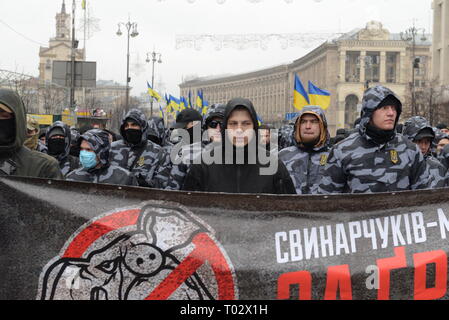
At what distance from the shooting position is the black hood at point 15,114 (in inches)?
164

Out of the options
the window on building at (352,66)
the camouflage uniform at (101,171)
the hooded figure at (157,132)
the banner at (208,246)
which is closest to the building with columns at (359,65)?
the window on building at (352,66)

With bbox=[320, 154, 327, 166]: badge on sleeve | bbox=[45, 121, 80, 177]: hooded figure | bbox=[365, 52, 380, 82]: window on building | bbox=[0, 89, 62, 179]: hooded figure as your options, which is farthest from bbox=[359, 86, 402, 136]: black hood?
bbox=[365, 52, 380, 82]: window on building

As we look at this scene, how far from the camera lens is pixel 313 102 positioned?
42.3 feet

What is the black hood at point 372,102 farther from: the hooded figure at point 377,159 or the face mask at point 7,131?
the face mask at point 7,131

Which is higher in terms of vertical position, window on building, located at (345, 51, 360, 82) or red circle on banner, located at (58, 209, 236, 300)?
window on building, located at (345, 51, 360, 82)

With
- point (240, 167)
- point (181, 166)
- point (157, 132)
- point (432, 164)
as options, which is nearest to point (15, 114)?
point (240, 167)

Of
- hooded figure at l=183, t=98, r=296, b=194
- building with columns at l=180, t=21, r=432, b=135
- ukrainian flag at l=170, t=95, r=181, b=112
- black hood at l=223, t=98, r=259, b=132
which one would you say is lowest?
hooded figure at l=183, t=98, r=296, b=194

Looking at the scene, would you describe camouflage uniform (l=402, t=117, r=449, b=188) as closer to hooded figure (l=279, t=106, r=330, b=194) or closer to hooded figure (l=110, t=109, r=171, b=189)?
hooded figure (l=279, t=106, r=330, b=194)

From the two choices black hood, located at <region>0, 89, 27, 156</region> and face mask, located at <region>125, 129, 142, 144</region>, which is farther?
face mask, located at <region>125, 129, 142, 144</region>

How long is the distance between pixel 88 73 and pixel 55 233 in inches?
915

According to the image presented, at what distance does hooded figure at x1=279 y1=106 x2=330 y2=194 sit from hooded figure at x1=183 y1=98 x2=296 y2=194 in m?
2.05

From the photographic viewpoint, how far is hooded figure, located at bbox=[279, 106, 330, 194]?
267 inches

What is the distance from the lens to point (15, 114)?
4.20 meters
